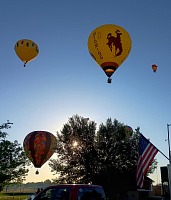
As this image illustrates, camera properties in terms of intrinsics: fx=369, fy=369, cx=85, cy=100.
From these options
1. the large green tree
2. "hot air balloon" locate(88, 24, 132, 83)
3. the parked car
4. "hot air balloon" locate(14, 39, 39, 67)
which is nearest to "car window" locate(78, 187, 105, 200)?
the parked car

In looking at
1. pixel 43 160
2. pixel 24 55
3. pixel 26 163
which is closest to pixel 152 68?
pixel 24 55

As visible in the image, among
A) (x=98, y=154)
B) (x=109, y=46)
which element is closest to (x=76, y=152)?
(x=98, y=154)

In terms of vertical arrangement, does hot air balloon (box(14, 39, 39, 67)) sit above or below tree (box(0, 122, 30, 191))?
above

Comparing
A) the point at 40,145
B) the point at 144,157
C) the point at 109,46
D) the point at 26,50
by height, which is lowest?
the point at 144,157

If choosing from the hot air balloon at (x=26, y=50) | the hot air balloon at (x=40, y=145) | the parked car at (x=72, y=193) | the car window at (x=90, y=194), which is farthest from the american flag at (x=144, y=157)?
the hot air balloon at (x=40, y=145)

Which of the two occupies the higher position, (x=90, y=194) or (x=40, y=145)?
(x=40, y=145)

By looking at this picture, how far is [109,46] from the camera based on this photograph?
26.7 meters

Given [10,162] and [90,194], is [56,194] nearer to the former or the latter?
[90,194]

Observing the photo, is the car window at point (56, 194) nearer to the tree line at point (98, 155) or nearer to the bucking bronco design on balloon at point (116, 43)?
the bucking bronco design on balloon at point (116, 43)

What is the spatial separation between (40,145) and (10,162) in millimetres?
22800

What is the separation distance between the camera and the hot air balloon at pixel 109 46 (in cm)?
2691

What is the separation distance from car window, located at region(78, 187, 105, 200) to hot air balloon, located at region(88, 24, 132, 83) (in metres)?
14.7

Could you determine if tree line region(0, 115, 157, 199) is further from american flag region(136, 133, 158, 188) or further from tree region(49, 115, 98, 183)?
american flag region(136, 133, 158, 188)

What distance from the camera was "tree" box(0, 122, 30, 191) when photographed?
74.4ft
